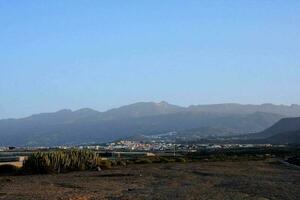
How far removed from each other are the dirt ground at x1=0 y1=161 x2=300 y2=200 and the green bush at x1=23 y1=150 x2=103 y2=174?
5.61 meters

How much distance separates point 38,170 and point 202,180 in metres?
13.3

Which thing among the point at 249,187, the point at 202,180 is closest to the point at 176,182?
the point at 202,180

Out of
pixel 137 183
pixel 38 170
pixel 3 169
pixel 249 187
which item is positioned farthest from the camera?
pixel 3 169

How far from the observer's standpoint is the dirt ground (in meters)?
28.0

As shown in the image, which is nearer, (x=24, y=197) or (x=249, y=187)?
(x=24, y=197)

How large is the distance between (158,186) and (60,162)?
15.5 metres

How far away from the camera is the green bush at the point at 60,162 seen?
45.3 meters

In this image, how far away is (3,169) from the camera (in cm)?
4803

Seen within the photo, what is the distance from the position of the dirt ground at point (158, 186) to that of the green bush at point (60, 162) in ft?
18.4

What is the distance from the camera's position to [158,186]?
108ft

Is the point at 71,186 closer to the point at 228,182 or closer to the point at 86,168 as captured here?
the point at 228,182

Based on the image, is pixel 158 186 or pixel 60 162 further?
pixel 60 162

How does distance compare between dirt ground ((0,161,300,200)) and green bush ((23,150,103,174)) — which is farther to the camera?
green bush ((23,150,103,174))

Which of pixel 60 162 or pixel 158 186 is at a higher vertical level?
pixel 60 162
